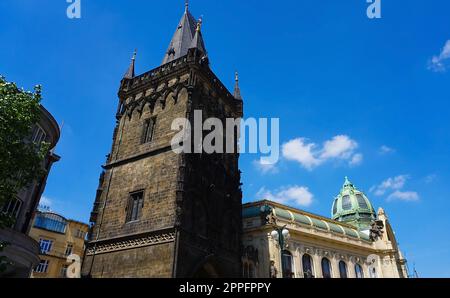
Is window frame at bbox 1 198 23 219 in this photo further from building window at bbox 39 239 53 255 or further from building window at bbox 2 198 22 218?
building window at bbox 39 239 53 255

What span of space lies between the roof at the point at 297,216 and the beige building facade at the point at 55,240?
24221mm

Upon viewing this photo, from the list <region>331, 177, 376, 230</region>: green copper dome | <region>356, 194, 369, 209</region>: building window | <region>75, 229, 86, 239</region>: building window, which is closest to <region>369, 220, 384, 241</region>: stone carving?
<region>331, 177, 376, 230</region>: green copper dome

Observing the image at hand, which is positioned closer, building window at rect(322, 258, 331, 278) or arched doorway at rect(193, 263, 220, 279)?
arched doorway at rect(193, 263, 220, 279)

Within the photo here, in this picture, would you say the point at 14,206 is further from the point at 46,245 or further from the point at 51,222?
the point at 51,222

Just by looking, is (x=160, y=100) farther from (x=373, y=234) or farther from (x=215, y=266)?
(x=373, y=234)

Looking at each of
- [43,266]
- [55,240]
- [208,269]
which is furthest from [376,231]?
[43,266]

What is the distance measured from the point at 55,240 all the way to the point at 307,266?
114 feet

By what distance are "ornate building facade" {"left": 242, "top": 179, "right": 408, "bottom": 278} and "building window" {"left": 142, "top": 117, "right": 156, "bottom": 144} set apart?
12159 millimetres

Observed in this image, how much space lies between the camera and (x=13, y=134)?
1295 centimetres

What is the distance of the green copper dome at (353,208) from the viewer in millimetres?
56062

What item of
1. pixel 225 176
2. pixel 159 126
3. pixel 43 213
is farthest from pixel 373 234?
pixel 43 213

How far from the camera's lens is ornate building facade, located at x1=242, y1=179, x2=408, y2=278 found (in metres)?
33.6
